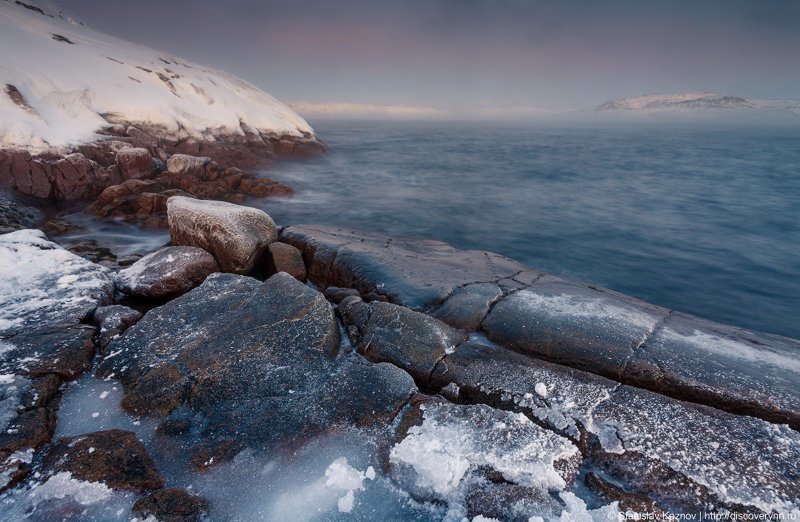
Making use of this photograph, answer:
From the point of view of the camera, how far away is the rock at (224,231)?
606cm

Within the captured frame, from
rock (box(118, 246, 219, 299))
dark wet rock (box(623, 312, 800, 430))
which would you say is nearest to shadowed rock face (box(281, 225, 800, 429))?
dark wet rock (box(623, 312, 800, 430))

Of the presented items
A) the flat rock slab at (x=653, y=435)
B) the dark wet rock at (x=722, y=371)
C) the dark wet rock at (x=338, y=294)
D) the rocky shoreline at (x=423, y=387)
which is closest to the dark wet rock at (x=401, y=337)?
the rocky shoreline at (x=423, y=387)

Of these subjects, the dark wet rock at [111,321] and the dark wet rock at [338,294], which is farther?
the dark wet rock at [338,294]

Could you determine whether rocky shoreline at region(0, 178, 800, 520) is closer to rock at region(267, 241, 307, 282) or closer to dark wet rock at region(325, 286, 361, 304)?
dark wet rock at region(325, 286, 361, 304)

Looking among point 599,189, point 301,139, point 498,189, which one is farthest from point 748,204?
point 301,139

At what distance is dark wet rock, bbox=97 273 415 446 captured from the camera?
2990 mm

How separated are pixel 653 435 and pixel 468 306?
2.26m

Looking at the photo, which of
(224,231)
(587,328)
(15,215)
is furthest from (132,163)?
(587,328)

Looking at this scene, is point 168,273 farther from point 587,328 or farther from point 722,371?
point 722,371

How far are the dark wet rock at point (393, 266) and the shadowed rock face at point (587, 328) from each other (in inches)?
0.7

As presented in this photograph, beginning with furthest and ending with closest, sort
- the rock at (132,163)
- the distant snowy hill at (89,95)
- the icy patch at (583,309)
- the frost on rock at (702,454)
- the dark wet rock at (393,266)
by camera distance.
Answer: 1. the rock at (132,163)
2. the distant snowy hill at (89,95)
3. the dark wet rock at (393,266)
4. the icy patch at (583,309)
5. the frost on rock at (702,454)

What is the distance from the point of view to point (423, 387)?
3562 mm

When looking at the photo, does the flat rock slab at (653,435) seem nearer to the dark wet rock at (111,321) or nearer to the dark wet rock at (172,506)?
the dark wet rock at (172,506)

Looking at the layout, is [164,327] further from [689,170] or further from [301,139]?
[689,170]
